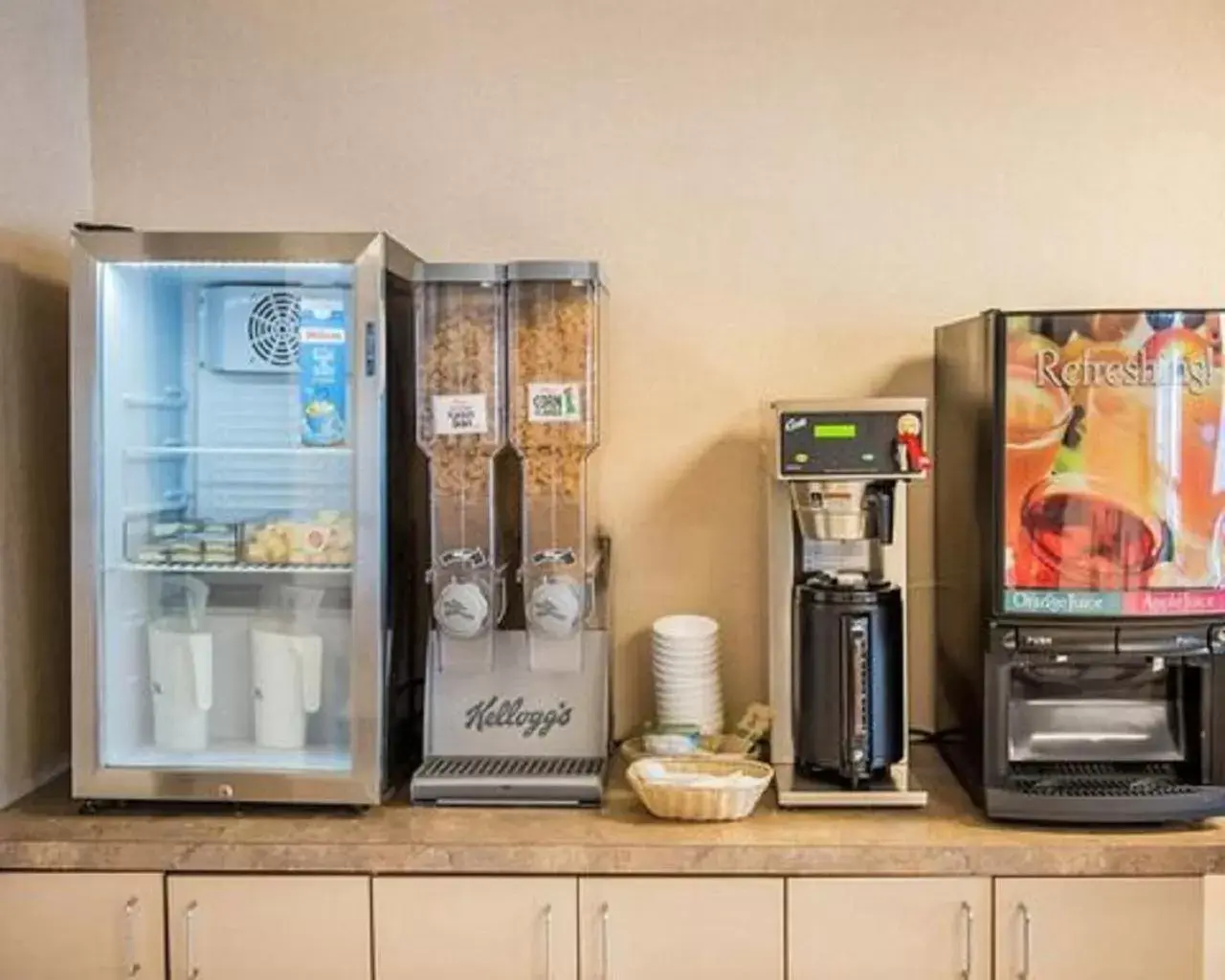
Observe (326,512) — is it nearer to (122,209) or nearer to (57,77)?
(122,209)

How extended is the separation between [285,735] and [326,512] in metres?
0.41

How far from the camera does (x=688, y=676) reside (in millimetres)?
2564

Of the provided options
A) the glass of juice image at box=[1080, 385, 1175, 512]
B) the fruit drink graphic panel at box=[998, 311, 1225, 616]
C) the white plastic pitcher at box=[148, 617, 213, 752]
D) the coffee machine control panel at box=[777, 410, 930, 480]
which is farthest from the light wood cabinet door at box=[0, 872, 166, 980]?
the glass of juice image at box=[1080, 385, 1175, 512]

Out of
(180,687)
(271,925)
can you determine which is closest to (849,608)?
(271,925)

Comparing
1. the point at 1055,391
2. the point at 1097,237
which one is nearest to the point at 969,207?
the point at 1097,237

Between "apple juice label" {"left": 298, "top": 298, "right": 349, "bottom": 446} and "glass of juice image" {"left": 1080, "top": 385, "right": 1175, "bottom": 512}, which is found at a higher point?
"apple juice label" {"left": 298, "top": 298, "right": 349, "bottom": 446}

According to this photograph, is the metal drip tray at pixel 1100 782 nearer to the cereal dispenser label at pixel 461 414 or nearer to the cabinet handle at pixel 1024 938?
the cabinet handle at pixel 1024 938

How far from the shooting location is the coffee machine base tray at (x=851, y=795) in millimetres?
2279

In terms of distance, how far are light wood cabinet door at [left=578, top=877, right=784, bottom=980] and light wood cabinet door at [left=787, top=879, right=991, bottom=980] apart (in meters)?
0.04

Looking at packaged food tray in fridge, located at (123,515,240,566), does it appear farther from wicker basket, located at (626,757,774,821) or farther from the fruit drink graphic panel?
the fruit drink graphic panel

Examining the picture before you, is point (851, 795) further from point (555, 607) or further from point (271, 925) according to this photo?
point (271, 925)

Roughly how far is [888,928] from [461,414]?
111 cm

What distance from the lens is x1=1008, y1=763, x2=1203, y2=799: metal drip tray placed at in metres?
2.19

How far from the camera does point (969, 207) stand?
2.68m
